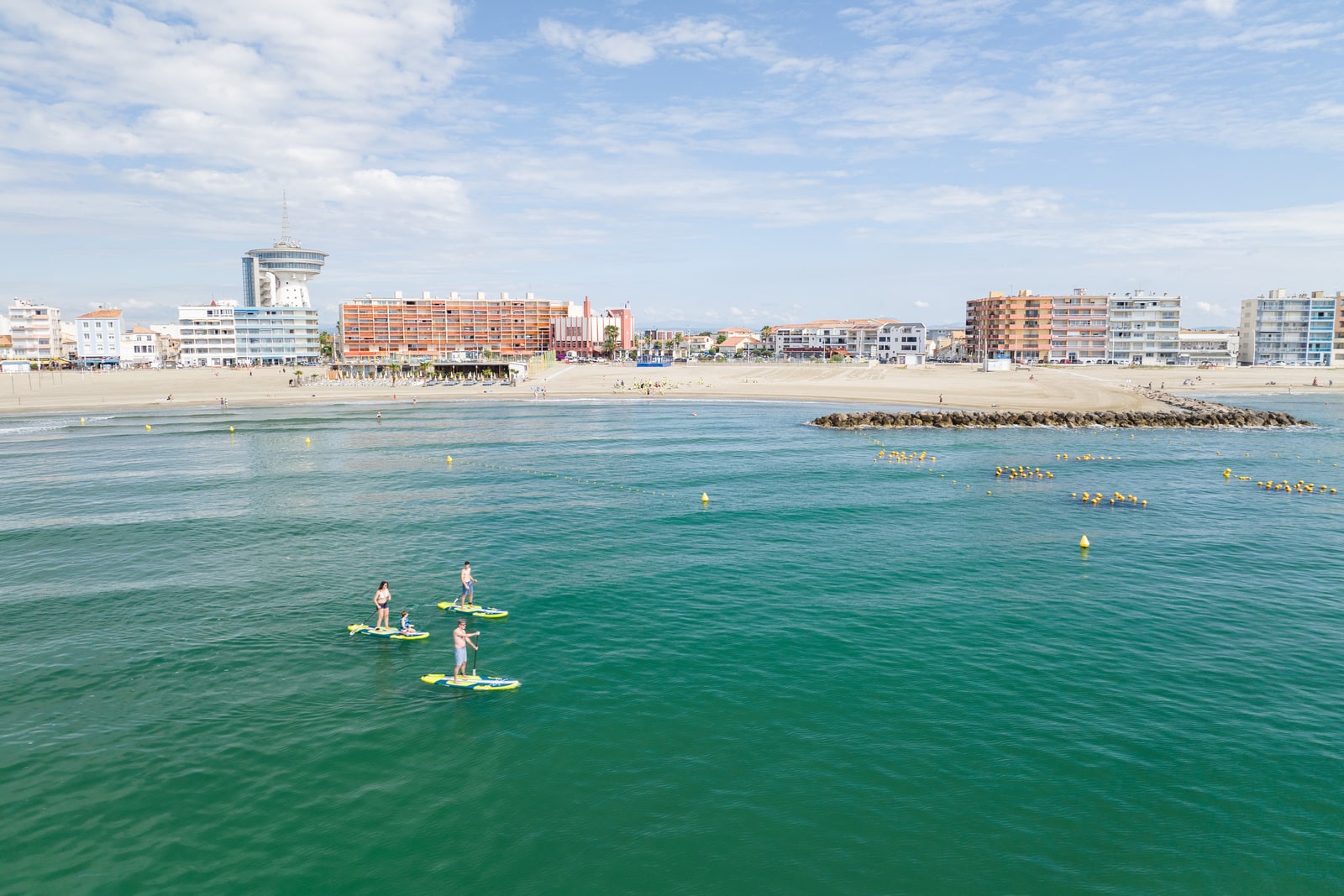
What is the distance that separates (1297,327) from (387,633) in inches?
9318

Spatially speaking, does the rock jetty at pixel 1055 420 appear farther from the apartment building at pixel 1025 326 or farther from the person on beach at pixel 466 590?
the apartment building at pixel 1025 326

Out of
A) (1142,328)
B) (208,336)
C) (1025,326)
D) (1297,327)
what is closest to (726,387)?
(1025,326)

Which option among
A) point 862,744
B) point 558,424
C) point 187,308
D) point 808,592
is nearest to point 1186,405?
point 558,424

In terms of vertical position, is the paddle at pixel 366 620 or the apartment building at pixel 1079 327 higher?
the apartment building at pixel 1079 327

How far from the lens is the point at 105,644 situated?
26.4m

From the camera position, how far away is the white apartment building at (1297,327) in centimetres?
18875

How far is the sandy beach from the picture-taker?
109 metres

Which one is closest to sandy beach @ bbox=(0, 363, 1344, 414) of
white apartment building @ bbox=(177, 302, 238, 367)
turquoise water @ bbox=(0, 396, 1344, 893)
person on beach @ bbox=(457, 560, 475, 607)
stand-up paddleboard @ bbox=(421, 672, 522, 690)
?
white apartment building @ bbox=(177, 302, 238, 367)

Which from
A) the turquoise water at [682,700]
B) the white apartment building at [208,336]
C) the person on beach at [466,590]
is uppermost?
the white apartment building at [208,336]

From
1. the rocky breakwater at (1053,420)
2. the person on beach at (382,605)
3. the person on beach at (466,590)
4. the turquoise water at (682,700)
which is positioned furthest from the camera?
the rocky breakwater at (1053,420)

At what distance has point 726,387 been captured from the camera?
5271 inches

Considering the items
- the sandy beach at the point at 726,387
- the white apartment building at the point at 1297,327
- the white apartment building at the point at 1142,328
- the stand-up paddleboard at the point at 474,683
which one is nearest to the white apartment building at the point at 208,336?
the sandy beach at the point at 726,387

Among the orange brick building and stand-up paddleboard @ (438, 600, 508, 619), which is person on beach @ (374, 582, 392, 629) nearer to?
stand-up paddleboard @ (438, 600, 508, 619)

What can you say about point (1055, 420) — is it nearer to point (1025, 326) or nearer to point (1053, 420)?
point (1053, 420)
